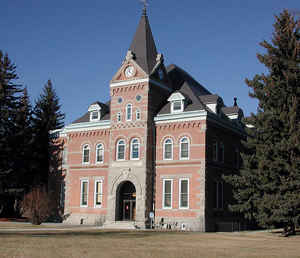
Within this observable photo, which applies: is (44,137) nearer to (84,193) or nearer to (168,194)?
(84,193)

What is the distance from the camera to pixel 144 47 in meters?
46.9

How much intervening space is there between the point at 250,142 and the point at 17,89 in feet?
102

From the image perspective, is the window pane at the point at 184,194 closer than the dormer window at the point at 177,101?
Yes

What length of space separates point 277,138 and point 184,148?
437 inches

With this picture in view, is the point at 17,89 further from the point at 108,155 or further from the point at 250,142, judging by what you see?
the point at 250,142

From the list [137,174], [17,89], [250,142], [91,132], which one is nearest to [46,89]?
[17,89]

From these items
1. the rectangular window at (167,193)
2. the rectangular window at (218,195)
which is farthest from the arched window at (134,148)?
the rectangular window at (218,195)

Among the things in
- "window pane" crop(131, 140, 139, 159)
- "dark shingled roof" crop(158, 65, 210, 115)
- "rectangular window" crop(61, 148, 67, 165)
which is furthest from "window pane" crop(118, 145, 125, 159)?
"rectangular window" crop(61, 148, 67, 165)

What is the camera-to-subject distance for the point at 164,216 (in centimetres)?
4194

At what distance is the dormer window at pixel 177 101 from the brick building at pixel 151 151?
0.33ft

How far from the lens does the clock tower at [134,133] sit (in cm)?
4309

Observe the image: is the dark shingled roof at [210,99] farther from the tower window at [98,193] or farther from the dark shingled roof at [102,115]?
the tower window at [98,193]

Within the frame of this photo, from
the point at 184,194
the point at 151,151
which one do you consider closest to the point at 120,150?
the point at 151,151

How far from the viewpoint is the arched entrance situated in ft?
146
